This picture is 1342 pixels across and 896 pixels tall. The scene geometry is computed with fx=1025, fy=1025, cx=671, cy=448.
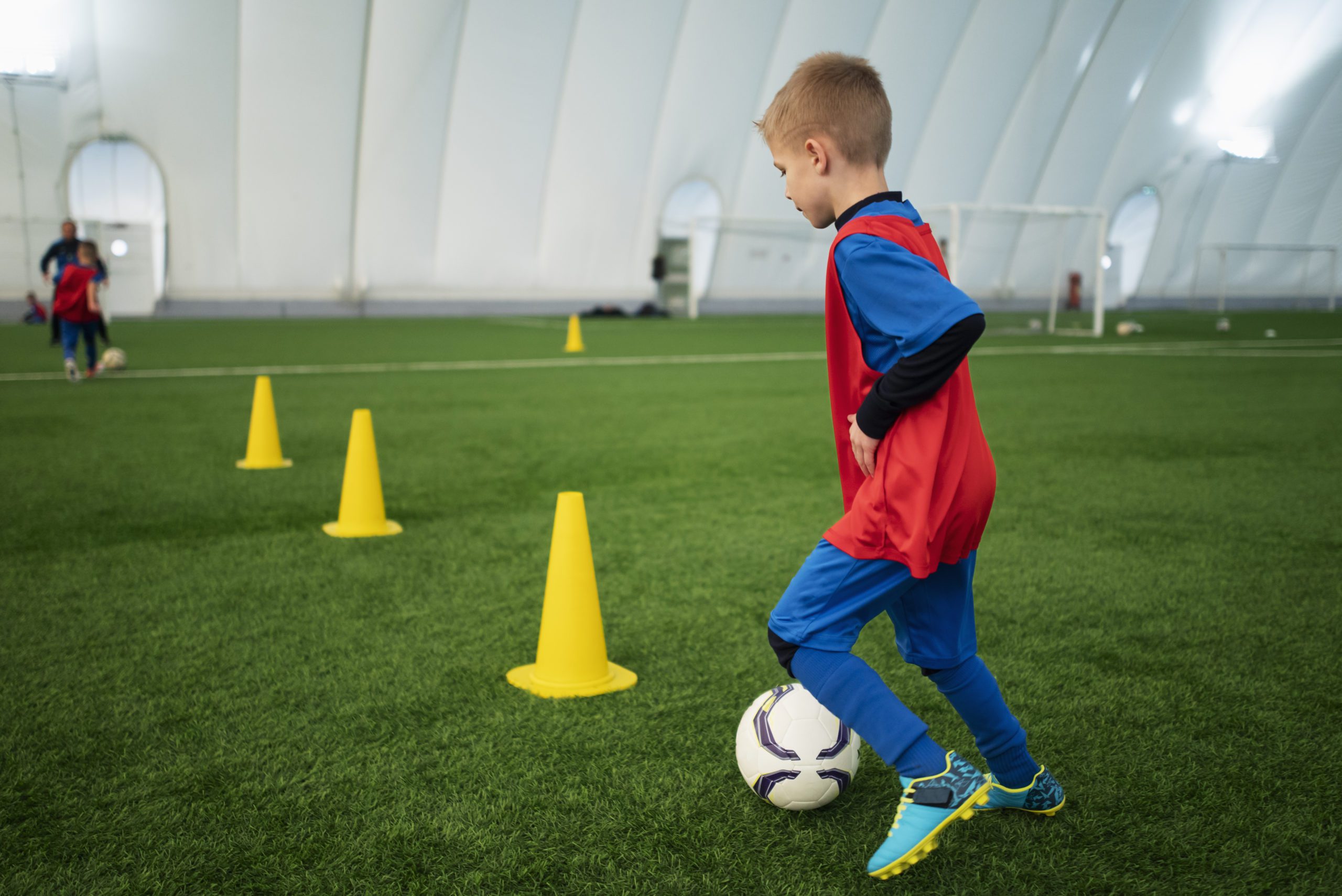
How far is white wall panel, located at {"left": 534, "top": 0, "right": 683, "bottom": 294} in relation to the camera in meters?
25.4

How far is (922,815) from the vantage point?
71.4 inches

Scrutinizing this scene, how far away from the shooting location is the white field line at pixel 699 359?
11938 millimetres

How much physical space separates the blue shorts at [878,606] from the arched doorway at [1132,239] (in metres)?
36.6

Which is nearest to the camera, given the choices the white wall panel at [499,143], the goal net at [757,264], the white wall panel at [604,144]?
the white wall panel at [499,143]

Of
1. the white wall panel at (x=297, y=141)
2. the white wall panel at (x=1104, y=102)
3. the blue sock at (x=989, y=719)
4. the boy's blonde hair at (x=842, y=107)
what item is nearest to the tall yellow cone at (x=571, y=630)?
the blue sock at (x=989, y=719)

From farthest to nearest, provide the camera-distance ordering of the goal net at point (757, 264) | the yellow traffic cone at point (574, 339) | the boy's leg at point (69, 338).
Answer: the goal net at point (757, 264) < the yellow traffic cone at point (574, 339) < the boy's leg at point (69, 338)

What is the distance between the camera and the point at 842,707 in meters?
1.87

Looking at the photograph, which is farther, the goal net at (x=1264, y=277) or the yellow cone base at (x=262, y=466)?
the goal net at (x=1264, y=277)

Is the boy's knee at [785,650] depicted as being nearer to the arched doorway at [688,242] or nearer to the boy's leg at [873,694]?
the boy's leg at [873,694]

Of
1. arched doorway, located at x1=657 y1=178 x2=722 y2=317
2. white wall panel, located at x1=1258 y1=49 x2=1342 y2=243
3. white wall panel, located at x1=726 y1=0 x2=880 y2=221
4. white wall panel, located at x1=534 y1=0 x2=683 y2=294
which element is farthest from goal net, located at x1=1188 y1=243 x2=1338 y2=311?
white wall panel, located at x1=534 y1=0 x2=683 y2=294

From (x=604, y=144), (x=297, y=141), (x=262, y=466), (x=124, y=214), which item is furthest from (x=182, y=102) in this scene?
(x=262, y=466)

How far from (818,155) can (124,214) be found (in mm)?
29294

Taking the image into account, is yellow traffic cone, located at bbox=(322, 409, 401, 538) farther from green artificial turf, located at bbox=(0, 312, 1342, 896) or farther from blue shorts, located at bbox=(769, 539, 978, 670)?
blue shorts, located at bbox=(769, 539, 978, 670)

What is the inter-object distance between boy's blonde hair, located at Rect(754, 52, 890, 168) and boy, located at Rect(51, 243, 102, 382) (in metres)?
10.9
